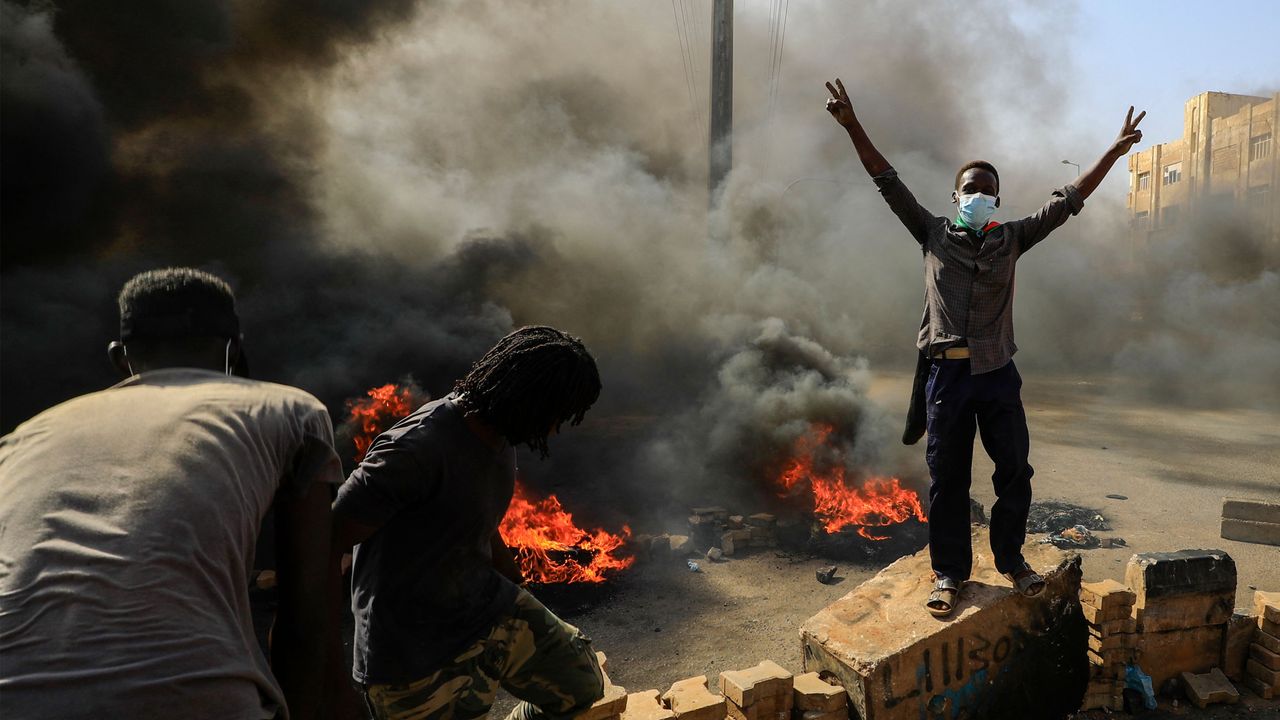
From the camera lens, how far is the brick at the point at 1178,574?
397 cm

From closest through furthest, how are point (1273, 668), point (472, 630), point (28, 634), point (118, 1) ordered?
point (28, 634), point (472, 630), point (1273, 668), point (118, 1)

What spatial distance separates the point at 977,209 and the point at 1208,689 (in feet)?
9.90

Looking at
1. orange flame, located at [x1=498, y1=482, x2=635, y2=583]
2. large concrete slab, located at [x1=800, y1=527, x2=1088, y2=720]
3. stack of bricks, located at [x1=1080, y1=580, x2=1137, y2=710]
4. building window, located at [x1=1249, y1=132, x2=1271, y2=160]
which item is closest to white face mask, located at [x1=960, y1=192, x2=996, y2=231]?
large concrete slab, located at [x1=800, y1=527, x2=1088, y2=720]

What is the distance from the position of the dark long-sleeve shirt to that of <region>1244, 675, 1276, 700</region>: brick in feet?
8.66

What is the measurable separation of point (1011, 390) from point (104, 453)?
338cm

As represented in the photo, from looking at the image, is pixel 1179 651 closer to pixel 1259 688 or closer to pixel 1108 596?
pixel 1259 688

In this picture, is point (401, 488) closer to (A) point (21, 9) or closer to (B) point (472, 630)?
(B) point (472, 630)

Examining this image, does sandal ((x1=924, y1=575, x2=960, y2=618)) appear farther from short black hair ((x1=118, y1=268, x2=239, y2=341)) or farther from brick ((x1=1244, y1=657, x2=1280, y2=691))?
short black hair ((x1=118, y1=268, x2=239, y2=341))

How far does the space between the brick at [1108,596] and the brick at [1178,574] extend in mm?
84

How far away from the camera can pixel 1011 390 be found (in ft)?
11.0

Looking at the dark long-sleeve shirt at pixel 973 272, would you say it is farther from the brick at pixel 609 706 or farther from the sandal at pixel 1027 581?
the brick at pixel 609 706

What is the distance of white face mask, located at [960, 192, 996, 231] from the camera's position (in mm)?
3391

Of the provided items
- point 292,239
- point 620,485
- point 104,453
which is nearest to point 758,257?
point 620,485

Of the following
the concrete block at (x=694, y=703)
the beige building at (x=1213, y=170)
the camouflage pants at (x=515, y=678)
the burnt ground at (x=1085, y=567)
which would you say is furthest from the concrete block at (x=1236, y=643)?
the beige building at (x=1213, y=170)
